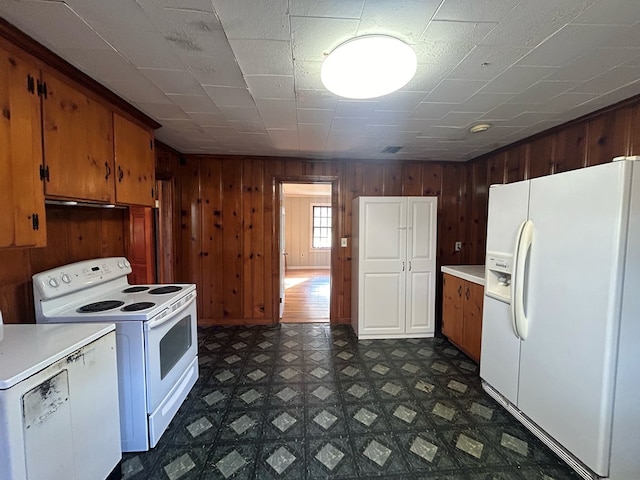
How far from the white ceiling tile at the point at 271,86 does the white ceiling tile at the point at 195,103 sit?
0.41m

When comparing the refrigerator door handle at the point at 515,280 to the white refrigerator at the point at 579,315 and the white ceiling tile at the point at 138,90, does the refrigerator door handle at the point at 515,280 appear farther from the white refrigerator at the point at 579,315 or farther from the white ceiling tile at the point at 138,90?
the white ceiling tile at the point at 138,90

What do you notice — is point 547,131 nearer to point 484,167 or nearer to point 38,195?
point 484,167

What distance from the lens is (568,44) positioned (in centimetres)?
143

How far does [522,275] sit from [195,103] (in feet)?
8.75

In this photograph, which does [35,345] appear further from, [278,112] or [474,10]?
[474,10]

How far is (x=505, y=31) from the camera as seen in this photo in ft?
4.36

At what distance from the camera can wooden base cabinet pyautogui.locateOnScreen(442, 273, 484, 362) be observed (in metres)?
2.83

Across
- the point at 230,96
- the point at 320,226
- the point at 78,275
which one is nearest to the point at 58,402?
the point at 78,275

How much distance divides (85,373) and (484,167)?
4365 mm

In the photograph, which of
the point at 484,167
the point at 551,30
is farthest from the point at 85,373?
the point at 484,167

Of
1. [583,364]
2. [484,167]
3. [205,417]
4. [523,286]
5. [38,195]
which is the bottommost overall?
[205,417]

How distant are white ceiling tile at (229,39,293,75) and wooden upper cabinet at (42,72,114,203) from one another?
3.41 feet

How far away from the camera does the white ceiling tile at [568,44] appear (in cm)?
132

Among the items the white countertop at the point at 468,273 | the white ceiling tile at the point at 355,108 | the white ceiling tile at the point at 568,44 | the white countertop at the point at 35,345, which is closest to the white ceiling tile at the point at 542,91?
the white ceiling tile at the point at 568,44
